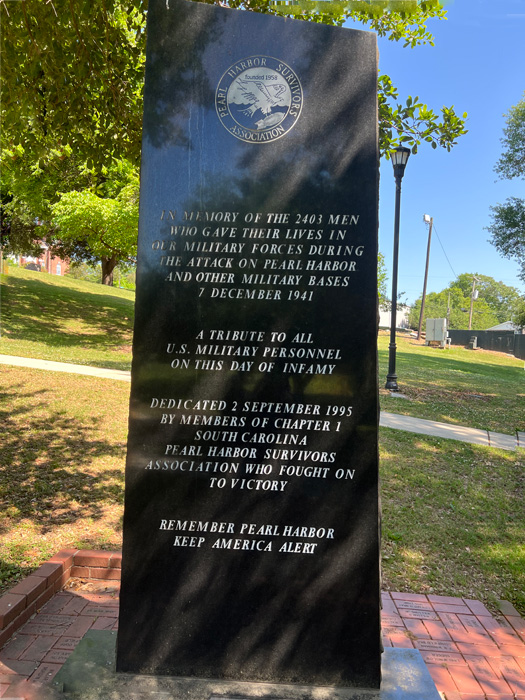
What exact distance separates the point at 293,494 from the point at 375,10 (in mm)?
4685

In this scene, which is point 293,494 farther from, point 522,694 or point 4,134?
point 4,134

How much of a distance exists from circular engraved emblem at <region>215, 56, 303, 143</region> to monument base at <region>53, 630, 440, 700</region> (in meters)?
2.71

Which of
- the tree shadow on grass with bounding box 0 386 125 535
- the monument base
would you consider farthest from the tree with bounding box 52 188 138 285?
the monument base

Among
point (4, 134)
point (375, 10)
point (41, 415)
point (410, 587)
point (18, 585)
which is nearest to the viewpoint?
point (18, 585)

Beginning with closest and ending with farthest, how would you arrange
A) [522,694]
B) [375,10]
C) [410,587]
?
1. [522,694]
2. [410,587]
3. [375,10]

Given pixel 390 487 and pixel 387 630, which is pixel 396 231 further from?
pixel 387 630

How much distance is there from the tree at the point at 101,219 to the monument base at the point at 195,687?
15.1 meters

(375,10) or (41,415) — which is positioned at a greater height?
(375,10)

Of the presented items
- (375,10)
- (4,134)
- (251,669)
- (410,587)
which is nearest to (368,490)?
(251,669)

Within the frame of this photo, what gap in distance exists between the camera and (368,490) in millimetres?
2760

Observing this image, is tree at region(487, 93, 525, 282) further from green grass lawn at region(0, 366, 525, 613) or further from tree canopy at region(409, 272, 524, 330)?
tree canopy at region(409, 272, 524, 330)

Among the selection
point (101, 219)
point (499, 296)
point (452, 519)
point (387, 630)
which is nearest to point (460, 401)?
point (452, 519)

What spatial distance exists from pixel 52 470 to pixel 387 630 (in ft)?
14.3

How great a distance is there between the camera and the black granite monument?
274 centimetres
